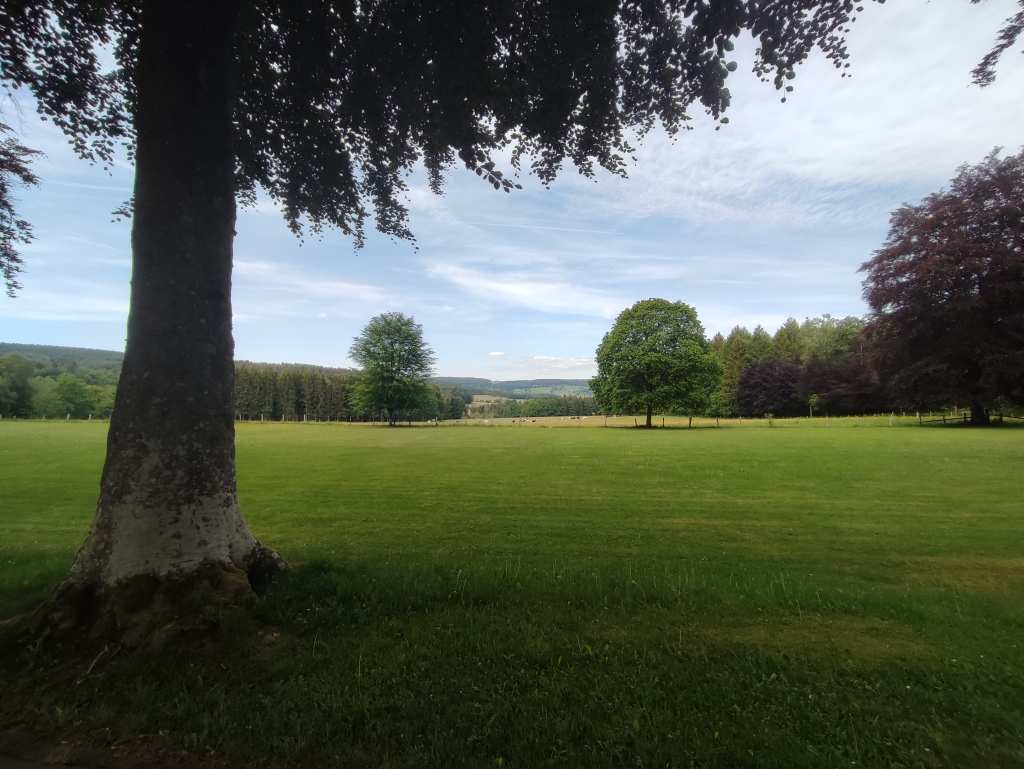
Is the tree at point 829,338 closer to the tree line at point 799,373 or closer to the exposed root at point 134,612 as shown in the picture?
the tree line at point 799,373

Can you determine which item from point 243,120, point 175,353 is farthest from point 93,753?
point 243,120

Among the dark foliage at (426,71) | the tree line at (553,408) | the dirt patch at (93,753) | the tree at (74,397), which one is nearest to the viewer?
the dirt patch at (93,753)

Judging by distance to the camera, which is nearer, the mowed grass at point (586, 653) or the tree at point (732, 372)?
the mowed grass at point (586, 653)

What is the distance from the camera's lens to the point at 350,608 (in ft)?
15.1

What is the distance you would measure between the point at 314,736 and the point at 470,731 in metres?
0.93

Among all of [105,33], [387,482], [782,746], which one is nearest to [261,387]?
[387,482]

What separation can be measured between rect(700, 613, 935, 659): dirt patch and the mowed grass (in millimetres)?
26

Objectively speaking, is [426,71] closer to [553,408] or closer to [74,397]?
[74,397]

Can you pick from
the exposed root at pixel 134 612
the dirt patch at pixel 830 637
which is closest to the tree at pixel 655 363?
the dirt patch at pixel 830 637

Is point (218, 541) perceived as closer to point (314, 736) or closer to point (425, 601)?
point (425, 601)

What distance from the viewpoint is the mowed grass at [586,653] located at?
2877 mm

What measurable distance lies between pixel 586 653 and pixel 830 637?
7.45 ft

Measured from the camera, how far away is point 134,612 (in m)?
3.92

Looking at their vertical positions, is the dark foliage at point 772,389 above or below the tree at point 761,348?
below
